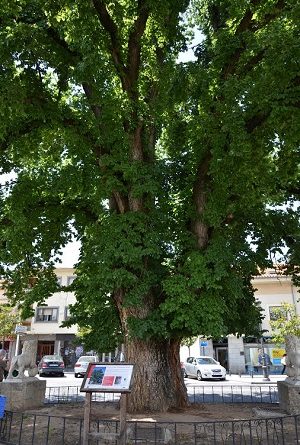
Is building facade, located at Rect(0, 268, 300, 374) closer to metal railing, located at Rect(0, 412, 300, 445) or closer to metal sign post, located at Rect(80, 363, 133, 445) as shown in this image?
metal railing, located at Rect(0, 412, 300, 445)

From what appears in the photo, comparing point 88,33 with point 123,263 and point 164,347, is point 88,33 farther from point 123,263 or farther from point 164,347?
point 164,347

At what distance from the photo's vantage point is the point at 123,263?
9258mm

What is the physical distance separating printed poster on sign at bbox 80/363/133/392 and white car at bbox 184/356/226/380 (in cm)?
1987

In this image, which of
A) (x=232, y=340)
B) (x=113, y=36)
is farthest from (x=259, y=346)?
(x=113, y=36)

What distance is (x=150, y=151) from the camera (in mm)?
11484

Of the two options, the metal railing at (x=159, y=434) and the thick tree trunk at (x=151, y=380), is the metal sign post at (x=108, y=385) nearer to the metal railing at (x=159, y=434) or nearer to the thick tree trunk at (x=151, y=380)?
the metal railing at (x=159, y=434)

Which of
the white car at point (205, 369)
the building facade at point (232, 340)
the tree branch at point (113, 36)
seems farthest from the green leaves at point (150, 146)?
the building facade at point (232, 340)

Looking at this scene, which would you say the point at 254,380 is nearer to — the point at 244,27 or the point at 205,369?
the point at 205,369

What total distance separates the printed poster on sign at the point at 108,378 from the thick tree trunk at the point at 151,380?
355cm

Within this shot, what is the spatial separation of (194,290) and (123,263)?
1.72 m

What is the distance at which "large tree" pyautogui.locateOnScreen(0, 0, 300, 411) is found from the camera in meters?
8.62

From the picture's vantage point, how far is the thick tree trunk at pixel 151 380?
9.62 m

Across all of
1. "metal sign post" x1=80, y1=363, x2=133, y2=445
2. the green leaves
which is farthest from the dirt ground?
"metal sign post" x1=80, y1=363, x2=133, y2=445

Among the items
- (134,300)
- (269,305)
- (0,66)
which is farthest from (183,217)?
(269,305)
